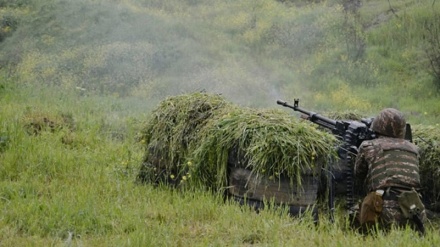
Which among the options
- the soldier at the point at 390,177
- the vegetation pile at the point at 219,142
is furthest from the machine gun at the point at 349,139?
the vegetation pile at the point at 219,142

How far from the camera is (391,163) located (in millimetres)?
5305

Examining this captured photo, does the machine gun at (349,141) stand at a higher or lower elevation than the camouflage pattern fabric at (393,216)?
higher

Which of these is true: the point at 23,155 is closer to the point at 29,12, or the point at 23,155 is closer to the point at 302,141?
the point at 302,141

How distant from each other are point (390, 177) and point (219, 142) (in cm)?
163

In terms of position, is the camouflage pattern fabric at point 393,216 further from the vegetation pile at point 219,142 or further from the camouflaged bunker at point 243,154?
the vegetation pile at point 219,142

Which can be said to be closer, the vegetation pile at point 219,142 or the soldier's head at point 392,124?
the vegetation pile at point 219,142

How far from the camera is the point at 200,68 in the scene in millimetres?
16953

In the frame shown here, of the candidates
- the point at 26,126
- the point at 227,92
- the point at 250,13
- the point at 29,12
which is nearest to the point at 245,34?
the point at 250,13

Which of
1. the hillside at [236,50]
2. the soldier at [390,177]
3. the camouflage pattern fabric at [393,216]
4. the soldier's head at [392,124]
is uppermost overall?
the hillside at [236,50]

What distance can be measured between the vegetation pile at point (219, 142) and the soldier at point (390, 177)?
21.1 inches

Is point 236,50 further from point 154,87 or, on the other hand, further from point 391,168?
point 391,168

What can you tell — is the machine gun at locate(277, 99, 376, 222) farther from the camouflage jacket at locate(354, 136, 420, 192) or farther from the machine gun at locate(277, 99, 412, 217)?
the camouflage jacket at locate(354, 136, 420, 192)

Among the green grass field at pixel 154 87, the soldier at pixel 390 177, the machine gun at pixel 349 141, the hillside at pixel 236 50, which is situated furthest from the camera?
the hillside at pixel 236 50

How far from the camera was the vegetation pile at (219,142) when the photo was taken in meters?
4.96
